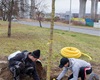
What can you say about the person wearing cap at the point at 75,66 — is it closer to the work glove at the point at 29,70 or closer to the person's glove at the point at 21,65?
the work glove at the point at 29,70

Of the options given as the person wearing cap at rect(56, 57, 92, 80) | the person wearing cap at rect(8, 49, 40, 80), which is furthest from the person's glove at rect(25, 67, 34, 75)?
the person wearing cap at rect(56, 57, 92, 80)

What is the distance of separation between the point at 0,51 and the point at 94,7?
47.4m

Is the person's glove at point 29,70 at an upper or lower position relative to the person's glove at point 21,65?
lower

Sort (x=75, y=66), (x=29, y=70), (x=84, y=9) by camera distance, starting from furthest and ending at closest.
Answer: (x=84, y=9) → (x=29, y=70) → (x=75, y=66)

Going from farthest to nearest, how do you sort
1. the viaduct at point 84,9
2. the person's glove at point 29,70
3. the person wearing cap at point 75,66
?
the viaduct at point 84,9 < the person's glove at point 29,70 < the person wearing cap at point 75,66

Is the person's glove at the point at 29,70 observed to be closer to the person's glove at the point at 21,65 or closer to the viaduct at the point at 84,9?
the person's glove at the point at 21,65

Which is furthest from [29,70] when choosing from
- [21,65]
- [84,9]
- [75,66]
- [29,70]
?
[84,9]

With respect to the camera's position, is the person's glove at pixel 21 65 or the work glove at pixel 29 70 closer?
the person's glove at pixel 21 65

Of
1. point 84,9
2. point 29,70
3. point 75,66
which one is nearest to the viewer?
point 75,66

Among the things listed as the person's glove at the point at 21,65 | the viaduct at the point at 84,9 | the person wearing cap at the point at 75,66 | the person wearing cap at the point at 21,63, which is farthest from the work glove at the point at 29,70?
the viaduct at the point at 84,9

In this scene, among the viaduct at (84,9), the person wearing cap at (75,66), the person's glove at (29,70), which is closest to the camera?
the person wearing cap at (75,66)

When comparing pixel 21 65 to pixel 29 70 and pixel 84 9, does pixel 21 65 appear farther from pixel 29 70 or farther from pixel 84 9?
pixel 84 9

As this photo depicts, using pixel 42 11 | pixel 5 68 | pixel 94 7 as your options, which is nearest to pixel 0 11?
pixel 5 68

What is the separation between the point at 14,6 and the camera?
11.9 m
